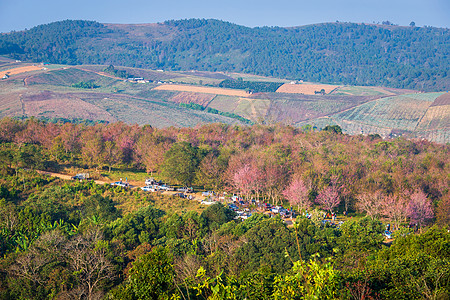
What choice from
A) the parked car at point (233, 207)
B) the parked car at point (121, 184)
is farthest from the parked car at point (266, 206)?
the parked car at point (121, 184)

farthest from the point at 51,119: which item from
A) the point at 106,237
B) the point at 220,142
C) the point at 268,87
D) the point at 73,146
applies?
the point at 268,87

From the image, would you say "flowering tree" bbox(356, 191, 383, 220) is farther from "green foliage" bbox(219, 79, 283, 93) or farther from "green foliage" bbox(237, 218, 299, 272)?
"green foliage" bbox(219, 79, 283, 93)

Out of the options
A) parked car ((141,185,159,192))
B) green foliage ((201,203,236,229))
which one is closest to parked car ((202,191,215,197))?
parked car ((141,185,159,192))

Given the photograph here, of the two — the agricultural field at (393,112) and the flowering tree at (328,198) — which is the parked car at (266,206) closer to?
the flowering tree at (328,198)

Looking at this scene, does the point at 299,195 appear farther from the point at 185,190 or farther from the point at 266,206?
the point at 185,190

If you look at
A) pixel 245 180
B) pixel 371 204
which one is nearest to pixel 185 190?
pixel 245 180

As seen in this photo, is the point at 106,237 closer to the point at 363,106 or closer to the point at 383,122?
the point at 383,122
